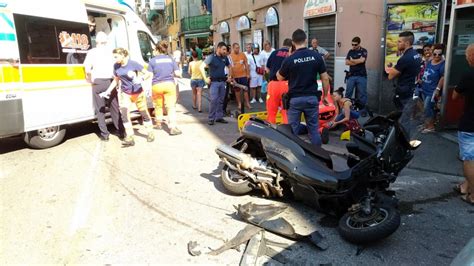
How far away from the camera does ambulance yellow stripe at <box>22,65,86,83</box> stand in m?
6.13

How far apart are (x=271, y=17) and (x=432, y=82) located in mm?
9689

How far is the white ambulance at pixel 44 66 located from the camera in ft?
19.3

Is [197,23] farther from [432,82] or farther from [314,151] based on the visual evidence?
[314,151]

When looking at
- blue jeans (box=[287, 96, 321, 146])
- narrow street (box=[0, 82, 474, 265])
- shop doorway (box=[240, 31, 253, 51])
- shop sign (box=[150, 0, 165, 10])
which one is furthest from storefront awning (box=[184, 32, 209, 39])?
blue jeans (box=[287, 96, 321, 146])

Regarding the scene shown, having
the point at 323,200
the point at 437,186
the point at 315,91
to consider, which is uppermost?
the point at 315,91

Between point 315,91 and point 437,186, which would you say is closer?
point 437,186

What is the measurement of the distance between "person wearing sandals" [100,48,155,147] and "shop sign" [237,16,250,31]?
13.2 m

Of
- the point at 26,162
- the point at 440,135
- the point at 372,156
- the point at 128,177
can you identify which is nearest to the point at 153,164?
the point at 128,177

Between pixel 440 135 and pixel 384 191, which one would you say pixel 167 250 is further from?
pixel 440 135

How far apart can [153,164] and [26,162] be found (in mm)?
2029

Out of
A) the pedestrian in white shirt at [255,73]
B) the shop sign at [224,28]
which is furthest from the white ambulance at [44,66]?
the shop sign at [224,28]

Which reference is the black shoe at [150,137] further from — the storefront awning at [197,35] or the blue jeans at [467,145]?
the storefront awning at [197,35]

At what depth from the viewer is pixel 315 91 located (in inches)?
204

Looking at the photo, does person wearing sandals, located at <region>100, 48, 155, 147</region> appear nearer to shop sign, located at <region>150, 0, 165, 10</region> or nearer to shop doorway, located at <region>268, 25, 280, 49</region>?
shop doorway, located at <region>268, 25, 280, 49</region>
